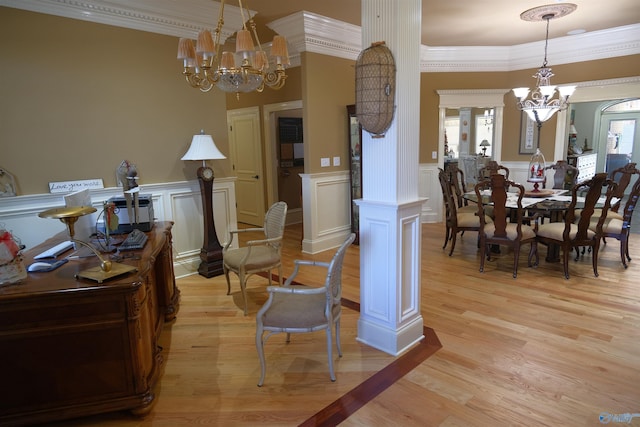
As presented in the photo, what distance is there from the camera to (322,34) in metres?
4.89

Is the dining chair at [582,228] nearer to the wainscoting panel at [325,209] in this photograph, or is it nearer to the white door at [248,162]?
the wainscoting panel at [325,209]

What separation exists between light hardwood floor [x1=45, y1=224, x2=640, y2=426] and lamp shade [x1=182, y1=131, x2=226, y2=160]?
1377mm

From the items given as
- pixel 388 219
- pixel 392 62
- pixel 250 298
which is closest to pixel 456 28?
pixel 392 62

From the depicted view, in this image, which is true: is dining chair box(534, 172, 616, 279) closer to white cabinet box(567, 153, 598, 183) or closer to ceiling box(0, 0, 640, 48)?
ceiling box(0, 0, 640, 48)

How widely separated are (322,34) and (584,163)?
7.18 metres

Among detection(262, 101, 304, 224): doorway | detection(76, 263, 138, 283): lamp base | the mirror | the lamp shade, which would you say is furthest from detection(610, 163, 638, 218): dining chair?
detection(76, 263, 138, 283): lamp base

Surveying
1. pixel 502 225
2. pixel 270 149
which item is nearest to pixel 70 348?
pixel 502 225

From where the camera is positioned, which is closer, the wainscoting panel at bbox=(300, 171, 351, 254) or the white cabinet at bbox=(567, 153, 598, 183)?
the wainscoting panel at bbox=(300, 171, 351, 254)

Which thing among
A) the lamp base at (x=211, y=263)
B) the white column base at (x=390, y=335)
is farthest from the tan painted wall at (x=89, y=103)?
the white column base at (x=390, y=335)

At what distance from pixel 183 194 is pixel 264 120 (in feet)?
8.12

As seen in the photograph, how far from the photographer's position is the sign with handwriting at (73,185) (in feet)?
11.3

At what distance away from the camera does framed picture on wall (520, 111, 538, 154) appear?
6.57 meters

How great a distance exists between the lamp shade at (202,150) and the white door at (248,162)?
8.09 feet

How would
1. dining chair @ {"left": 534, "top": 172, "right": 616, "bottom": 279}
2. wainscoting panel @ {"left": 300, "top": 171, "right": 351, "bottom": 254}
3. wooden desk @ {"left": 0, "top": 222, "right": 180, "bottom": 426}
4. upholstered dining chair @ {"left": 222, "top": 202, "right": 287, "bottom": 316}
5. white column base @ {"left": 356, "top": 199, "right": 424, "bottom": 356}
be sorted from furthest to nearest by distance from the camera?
1. wainscoting panel @ {"left": 300, "top": 171, "right": 351, "bottom": 254}
2. dining chair @ {"left": 534, "top": 172, "right": 616, "bottom": 279}
3. upholstered dining chair @ {"left": 222, "top": 202, "right": 287, "bottom": 316}
4. white column base @ {"left": 356, "top": 199, "right": 424, "bottom": 356}
5. wooden desk @ {"left": 0, "top": 222, "right": 180, "bottom": 426}
